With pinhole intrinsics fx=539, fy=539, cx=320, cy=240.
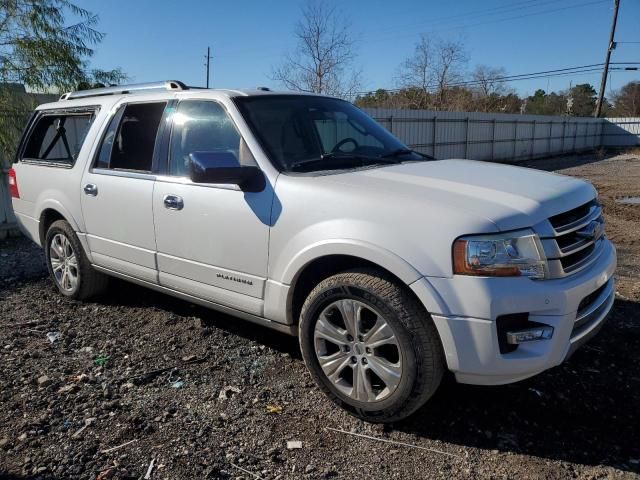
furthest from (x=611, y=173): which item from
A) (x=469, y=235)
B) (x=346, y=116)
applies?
(x=469, y=235)

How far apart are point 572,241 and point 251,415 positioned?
2.06m

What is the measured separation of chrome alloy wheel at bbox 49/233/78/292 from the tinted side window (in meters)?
1.75

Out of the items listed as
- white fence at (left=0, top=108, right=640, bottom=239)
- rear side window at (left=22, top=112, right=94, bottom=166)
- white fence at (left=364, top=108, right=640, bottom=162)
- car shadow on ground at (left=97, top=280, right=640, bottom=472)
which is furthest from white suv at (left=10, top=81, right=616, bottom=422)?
white fence at (left=364, top=108, right=640, bottom=162)

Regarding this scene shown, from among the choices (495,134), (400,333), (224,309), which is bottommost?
(495,134)

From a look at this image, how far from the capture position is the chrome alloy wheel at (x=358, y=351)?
113 inches

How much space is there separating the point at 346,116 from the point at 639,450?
296cm

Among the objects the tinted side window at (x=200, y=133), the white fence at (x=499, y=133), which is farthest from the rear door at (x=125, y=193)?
the white fence at (x=499, y=133)

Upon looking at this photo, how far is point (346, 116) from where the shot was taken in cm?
432

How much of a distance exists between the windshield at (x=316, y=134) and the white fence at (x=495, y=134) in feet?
20.2

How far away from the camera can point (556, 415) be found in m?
3.11

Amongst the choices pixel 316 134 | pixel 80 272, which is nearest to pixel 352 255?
pixel 316 134

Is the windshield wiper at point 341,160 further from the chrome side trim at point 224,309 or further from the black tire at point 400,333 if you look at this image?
the chrome side trim at point 224,309

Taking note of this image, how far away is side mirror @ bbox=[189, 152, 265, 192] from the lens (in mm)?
3166

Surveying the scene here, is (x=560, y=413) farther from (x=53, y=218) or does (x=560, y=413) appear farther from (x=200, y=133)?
(x=53, y=218)
